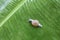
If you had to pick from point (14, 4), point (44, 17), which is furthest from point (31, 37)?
point (14, 4)

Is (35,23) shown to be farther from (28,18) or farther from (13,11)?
(13,11)

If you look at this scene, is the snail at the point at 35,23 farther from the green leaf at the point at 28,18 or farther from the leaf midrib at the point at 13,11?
the leaf midrib at the point at 13,11

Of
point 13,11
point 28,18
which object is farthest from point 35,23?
point 13,11

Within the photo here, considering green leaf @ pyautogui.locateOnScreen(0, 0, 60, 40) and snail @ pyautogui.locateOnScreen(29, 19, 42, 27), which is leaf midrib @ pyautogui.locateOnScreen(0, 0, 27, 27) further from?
snail @ pyautogui.locateOnScreen(29, 19, 42, 27)

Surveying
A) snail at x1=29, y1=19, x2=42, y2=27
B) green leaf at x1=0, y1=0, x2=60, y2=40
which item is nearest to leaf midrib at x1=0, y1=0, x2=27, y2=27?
green leaf at x1=0, y1=0, x2=60, y2=40

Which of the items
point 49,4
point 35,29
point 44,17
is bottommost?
point 35,29

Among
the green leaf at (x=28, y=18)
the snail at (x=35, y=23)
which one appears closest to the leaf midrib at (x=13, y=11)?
the green leaf at (x=28, y=18)

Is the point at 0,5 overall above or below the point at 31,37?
above

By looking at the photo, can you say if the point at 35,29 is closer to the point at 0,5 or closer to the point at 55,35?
the point at 55,35
